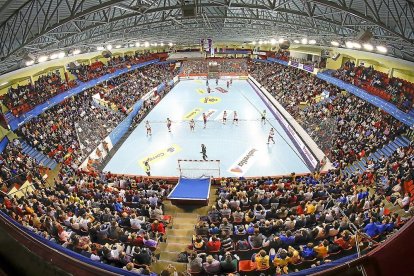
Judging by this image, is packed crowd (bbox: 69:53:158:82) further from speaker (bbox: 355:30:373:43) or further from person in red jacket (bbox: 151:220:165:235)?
speaker (bbox: 355:30:373:43)

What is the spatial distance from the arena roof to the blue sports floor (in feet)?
30.2

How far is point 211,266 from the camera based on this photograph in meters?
8.26

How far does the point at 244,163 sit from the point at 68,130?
1572 cm

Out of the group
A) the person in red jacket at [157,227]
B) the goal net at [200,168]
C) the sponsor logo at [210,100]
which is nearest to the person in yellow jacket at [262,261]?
the person in red jacket at [157,227]

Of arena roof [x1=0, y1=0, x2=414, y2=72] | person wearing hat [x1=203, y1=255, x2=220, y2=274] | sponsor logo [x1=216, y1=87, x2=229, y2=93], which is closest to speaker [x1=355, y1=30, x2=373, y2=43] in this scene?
arena roof [x1=0, y1=0, x2=414, y2=72]

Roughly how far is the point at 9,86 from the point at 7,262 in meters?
28.3

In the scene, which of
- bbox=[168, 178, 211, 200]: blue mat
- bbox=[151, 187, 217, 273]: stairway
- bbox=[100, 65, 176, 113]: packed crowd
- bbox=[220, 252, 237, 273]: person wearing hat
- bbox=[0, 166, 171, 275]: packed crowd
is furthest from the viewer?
bbox=[100, 65, 176, 113]: packed crowd

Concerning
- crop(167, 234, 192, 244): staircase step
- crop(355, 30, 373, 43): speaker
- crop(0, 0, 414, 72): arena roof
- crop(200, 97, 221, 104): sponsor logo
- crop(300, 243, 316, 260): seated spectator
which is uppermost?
crop(0, 0, 414, 72): arena roof

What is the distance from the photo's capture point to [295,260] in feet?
27.4

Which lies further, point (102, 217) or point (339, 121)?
point (339, 121)

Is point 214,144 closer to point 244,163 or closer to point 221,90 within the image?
point 244,163

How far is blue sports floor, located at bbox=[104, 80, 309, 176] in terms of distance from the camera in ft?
64.3

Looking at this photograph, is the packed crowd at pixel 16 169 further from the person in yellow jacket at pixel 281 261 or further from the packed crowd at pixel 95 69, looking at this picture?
the packed crowd at pixel 95 69

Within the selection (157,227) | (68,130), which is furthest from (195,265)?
(68,130)
